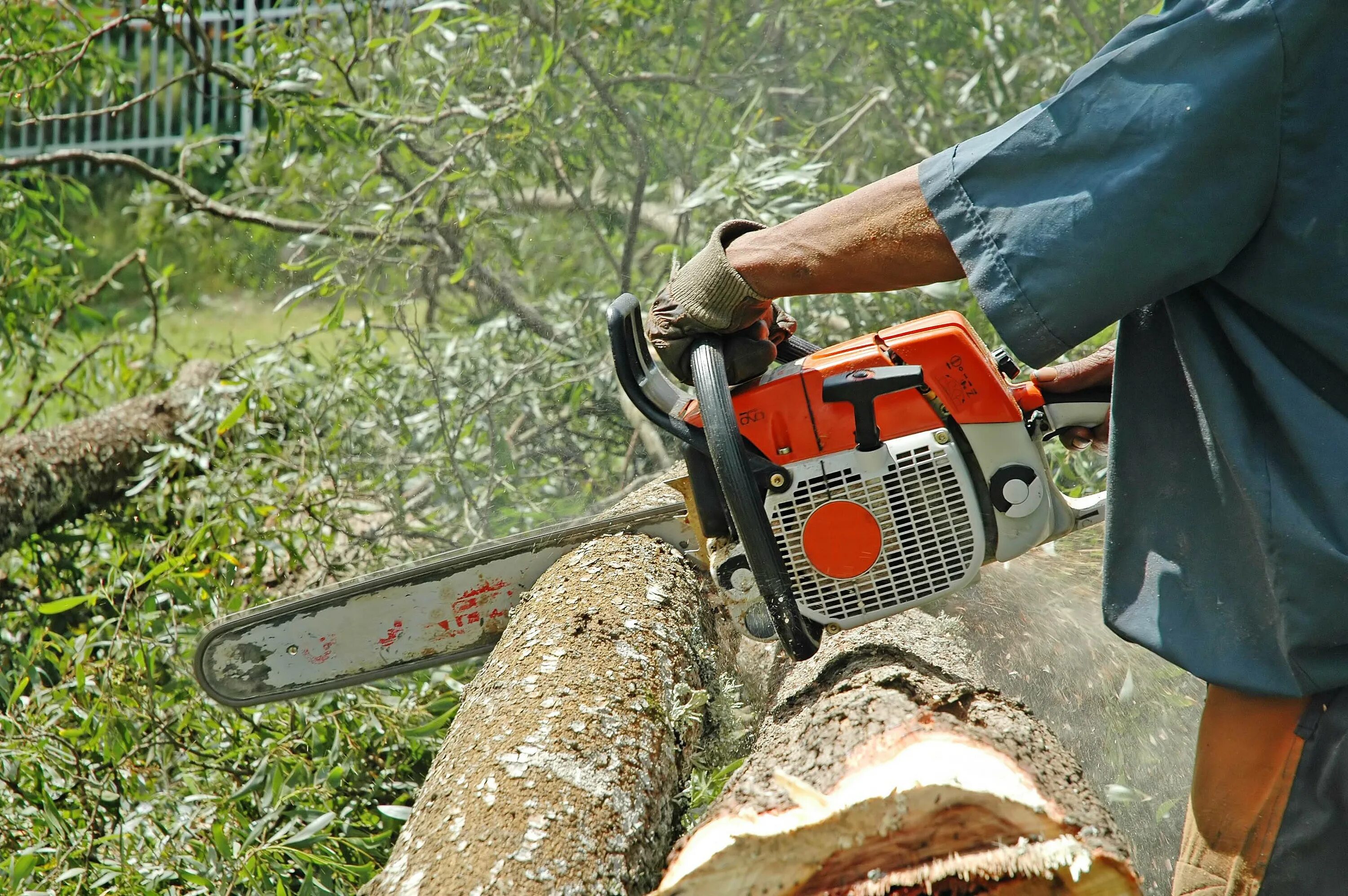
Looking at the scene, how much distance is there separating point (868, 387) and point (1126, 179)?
1.78 ft

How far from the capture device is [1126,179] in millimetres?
1100

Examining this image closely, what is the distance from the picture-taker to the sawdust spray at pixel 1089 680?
2008 millimetres

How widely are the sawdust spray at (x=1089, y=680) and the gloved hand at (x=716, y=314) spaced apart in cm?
90

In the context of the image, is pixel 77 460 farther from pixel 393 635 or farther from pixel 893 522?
pixel 893 522

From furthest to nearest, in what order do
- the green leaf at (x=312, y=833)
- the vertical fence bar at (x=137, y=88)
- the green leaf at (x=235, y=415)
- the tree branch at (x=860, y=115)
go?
the vertical fence bar at (x=137, y=88) → the tree branch at (x=860, y=115) → the green leaf at (x=235, y=415) → the green leaf at (x=312, y=833)

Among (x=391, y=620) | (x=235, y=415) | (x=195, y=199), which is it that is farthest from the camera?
(x=195, y=199)

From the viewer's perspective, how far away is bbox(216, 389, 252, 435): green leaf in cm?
323

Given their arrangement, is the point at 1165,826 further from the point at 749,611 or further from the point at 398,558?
the point at 398,558

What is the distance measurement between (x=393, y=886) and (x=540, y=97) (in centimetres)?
284

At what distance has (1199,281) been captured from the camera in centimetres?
118

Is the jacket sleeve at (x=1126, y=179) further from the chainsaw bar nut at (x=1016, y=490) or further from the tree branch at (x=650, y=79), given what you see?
the tree branch at (x=650, y=79)

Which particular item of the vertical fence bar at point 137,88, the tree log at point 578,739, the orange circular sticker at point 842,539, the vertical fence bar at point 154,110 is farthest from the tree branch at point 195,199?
the vertical fence bar at point 154,110

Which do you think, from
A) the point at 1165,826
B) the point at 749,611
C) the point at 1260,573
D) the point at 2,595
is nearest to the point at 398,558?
the point at 2,595

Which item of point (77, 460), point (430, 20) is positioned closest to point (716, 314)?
point (430, 20)
